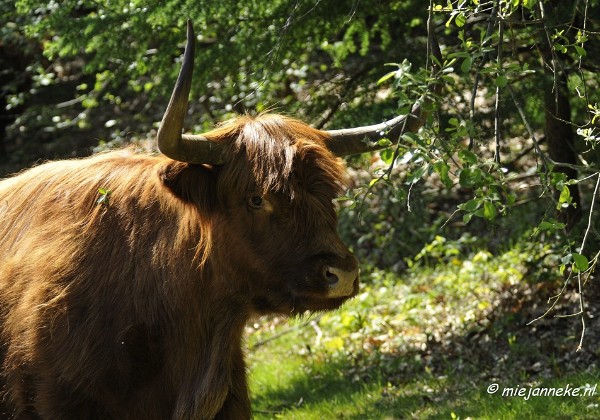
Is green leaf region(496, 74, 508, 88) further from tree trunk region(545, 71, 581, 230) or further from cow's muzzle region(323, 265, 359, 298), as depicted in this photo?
tree trunk region(545, 71, 581, 230)

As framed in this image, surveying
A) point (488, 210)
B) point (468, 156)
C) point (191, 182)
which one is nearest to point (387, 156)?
point (468, 156)

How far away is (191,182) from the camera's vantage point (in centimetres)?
527

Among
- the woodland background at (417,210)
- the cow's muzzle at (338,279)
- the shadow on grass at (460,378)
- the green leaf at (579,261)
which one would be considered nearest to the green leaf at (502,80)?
the green leaf at (579,261)

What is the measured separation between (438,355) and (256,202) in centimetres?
353

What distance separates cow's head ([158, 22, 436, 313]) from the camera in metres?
4.97

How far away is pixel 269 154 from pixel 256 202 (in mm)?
272

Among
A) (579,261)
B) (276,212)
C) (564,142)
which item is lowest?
(564,142)

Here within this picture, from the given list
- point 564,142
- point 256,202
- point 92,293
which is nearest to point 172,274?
point 92,293

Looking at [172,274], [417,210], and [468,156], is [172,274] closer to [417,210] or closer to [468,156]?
[468,156]

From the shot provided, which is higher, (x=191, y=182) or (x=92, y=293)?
(x=191, y=182)

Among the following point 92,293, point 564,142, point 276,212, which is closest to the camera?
point 276,212

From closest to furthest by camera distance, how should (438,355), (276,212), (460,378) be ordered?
(276,212), (460,378), (438,355)

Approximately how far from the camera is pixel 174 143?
4.84m

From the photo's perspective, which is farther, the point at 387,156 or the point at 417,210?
the point at 417,210
